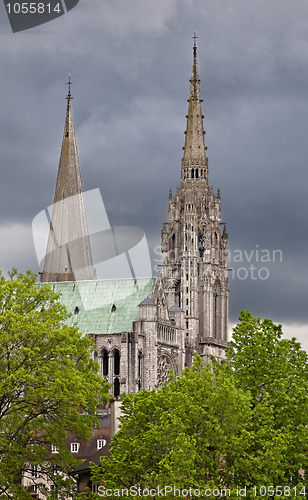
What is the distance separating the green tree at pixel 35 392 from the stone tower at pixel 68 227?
95311 millimetres

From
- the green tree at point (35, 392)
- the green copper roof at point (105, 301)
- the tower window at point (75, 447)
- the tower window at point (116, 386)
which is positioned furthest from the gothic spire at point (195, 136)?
the green tree at point (35, 392)

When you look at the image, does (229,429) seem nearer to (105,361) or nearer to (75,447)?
(75,447)

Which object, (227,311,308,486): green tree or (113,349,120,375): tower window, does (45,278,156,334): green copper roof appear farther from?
(227,311,308,486): green tree

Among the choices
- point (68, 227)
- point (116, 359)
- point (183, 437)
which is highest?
point (68, 227)

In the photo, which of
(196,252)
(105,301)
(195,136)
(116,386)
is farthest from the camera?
(195,136)

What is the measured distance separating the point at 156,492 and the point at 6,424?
1402cm

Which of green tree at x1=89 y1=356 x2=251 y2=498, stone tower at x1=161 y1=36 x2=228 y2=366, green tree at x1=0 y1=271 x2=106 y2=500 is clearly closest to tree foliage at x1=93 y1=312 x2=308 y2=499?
green tree at x1=89 y1=356 x2=251 y2=498

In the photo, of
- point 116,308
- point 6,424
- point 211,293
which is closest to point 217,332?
point 211,293

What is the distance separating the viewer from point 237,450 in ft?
216

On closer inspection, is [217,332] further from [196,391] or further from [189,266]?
[196,391]

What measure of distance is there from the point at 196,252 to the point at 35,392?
94.2m

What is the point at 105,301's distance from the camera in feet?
502

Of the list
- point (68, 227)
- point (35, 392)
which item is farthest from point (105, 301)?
point (35, 392)

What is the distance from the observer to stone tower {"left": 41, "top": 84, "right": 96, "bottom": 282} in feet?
573
